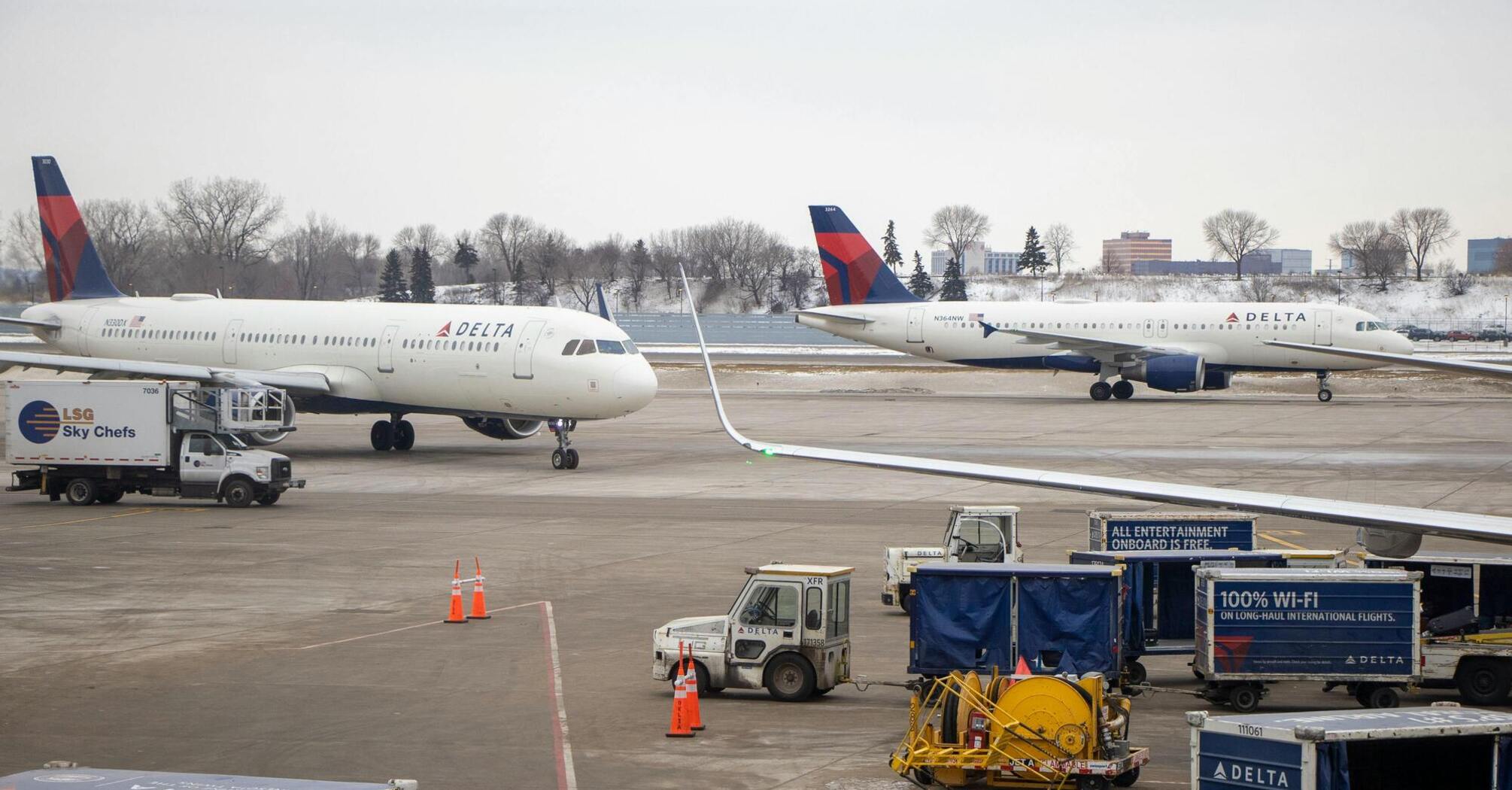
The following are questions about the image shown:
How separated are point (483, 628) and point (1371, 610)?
36.8 ft

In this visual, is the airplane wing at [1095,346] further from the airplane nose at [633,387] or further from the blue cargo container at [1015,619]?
the blue cargo container at [1015,619]

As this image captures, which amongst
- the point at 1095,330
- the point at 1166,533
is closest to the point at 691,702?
the point at 1166,533

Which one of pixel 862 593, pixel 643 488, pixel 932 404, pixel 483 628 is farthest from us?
pixel 932 404

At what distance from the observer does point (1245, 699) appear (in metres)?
15.2

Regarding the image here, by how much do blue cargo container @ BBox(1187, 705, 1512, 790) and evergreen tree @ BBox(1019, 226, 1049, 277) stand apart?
180 meters

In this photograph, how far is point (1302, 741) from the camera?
9242mm

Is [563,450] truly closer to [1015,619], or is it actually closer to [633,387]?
[633,387]

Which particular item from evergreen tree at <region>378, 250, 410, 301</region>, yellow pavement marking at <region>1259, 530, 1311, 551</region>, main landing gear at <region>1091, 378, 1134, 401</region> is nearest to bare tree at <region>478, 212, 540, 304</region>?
evergreen tree at <region>378, 250, 410, 301</region>

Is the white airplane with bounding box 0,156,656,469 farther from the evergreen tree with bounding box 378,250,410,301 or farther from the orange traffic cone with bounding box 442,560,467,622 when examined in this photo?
the evergreen tree with bounding box 378,250,410,301

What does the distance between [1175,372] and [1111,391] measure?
469 centimetres

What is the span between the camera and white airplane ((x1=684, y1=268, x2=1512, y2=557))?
12070 mm

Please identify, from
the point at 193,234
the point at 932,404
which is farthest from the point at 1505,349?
the point at 193,234

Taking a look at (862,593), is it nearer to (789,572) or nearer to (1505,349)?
(789,572)

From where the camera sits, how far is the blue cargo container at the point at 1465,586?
16.7 metres
